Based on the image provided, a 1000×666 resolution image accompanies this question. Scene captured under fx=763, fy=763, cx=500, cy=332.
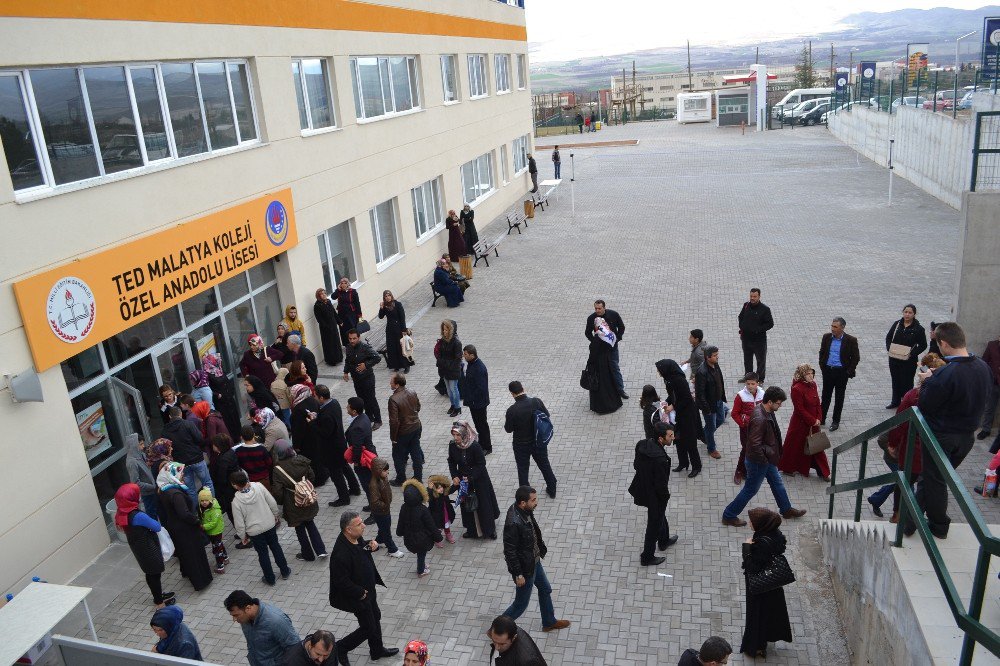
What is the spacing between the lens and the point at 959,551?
511 centimetres

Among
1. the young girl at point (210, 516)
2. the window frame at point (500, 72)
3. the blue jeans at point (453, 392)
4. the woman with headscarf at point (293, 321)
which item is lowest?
the blue jeans at point (453, 392)

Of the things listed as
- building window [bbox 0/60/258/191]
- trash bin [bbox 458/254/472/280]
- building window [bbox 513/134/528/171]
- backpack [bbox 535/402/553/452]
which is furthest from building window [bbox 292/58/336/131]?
building window [bbox 513/134/528/171]

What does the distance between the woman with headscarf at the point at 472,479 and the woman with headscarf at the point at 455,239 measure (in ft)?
42.4

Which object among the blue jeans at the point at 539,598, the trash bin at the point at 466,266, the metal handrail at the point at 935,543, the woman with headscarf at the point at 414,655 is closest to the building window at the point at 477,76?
the trash bin at the point at 466,266

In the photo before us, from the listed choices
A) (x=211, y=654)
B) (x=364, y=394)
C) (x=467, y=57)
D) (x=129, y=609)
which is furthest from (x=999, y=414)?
(x=467, y=57)

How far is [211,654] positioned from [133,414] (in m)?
4.01

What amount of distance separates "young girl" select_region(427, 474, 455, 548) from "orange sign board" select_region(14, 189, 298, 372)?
4.31 metres

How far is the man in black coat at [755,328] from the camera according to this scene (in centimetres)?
1152

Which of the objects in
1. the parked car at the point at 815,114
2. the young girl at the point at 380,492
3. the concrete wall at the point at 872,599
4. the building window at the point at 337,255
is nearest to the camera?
the concrete wall at the point at 872,599

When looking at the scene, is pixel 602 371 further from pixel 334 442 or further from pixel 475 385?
pixel 334 442

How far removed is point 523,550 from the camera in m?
6.53

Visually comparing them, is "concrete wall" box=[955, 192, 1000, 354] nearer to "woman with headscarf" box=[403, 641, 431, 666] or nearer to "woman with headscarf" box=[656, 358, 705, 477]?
"woman with headscarf" box=[656, 358, 705, 477]

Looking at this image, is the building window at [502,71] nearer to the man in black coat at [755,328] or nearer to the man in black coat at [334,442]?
the man in black coat at [755,328]

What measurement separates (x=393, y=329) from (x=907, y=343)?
8.08 m
